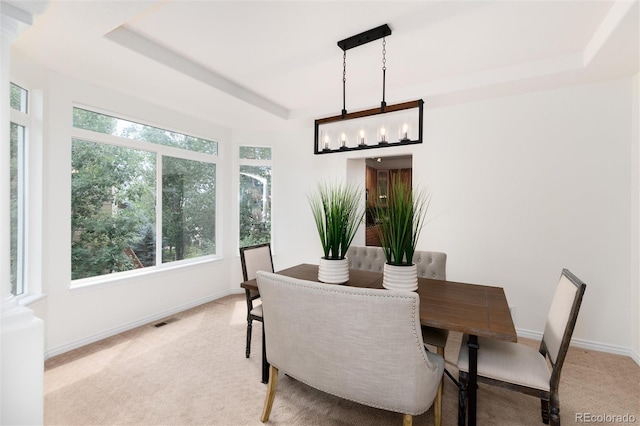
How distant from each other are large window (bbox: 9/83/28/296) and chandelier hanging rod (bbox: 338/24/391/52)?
2670 millimetres

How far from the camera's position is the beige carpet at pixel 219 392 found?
6.06ft

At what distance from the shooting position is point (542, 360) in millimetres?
1705

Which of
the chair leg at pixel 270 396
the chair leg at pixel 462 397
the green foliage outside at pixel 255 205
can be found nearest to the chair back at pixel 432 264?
the chair leg at pixel 462 397

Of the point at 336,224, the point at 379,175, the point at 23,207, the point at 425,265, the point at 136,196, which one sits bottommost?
the point at 425,265

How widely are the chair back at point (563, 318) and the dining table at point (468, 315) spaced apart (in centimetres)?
24

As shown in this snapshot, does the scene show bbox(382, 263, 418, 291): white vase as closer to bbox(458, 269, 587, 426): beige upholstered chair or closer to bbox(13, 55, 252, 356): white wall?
bbox(458, 269, 587, 426): beige upholstered chair

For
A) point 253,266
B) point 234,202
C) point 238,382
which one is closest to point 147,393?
point 238,382

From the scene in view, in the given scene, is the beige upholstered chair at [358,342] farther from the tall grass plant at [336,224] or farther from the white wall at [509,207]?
the white wall at [509,207]

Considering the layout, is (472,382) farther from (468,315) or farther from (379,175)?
(379,175)

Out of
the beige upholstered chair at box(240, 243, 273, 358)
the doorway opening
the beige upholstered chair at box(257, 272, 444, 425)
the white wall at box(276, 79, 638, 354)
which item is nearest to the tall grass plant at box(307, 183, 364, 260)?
the beige upholstered chair at box(257, 272, 444, 425)

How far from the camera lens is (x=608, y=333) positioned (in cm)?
275

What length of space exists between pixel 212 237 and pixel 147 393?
2446 mm

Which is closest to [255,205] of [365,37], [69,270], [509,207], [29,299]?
[69,270]

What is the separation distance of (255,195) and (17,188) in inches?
104
